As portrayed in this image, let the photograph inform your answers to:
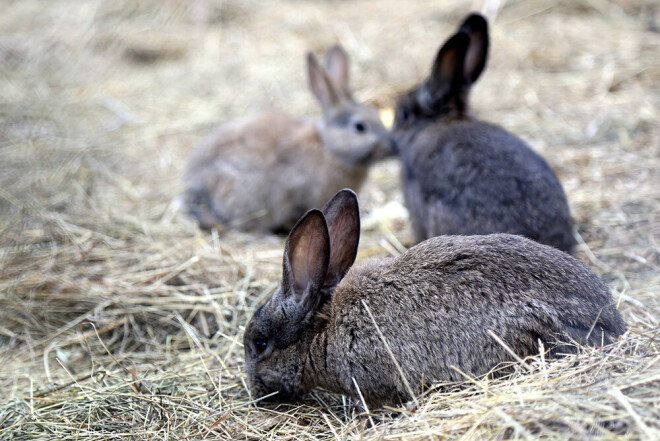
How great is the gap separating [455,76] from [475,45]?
31 cm

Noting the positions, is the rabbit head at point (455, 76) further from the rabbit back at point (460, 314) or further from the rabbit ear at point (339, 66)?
the rabbit back at point (460, 314)

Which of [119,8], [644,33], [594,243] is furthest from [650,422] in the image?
[119,8]

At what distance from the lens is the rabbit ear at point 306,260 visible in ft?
10.0

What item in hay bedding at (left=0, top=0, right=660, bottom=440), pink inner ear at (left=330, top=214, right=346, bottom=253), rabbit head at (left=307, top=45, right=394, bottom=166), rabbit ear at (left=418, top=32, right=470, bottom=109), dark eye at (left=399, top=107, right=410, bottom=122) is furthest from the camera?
rabbit head at (left=307, top=45, right=394, bottom=166)

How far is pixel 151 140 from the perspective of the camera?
7734mm

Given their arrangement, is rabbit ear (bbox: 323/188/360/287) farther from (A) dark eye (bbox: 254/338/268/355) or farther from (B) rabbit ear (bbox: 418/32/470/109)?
(B) rabbit ear (bbox: 418/32/470/109)

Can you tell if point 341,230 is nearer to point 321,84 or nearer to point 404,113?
point 404,113

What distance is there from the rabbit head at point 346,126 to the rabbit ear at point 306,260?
2942mm

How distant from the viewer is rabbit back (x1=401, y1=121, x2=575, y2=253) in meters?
3.96

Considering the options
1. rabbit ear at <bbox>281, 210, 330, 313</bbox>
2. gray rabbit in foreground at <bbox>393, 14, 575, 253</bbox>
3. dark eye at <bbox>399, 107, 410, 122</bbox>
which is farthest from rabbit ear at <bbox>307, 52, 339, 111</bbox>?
rabbit ear at <bbox>281, 210, 330, 313</bbox>

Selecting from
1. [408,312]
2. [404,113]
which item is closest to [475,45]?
[404,113]

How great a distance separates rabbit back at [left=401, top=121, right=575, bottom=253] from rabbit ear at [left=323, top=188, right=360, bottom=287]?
1.13 meters

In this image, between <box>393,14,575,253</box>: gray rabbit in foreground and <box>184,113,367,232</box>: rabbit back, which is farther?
<box>184,113,367,232</box>: rabbit back

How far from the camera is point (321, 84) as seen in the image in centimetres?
638
